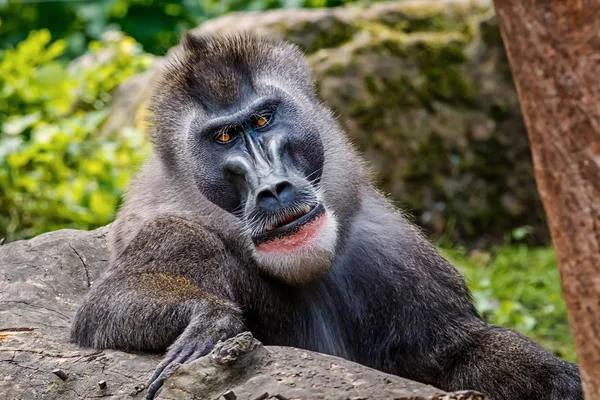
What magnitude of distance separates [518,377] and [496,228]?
4.94 meters

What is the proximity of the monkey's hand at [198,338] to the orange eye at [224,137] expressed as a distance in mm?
882

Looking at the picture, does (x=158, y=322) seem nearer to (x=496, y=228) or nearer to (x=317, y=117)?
(x=317, y=117)

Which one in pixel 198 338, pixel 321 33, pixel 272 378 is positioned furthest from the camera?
pixel 321 33

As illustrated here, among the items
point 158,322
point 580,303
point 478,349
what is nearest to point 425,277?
point 478,349

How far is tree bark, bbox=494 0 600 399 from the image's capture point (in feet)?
7.66

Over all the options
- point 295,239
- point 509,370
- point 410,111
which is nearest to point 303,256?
point 295,239

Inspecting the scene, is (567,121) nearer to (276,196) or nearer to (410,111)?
A: (276,196)

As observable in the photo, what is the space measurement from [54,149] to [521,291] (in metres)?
3.82

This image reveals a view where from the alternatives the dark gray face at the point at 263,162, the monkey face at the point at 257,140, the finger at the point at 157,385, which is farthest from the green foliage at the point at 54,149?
the finger at the point at 157,385

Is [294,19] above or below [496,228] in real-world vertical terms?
above

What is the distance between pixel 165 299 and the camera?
3.79m

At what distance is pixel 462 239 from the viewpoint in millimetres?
8883

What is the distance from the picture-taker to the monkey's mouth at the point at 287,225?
12.8 feet

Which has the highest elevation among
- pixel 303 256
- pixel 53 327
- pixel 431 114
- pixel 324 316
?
pixel 303 256
